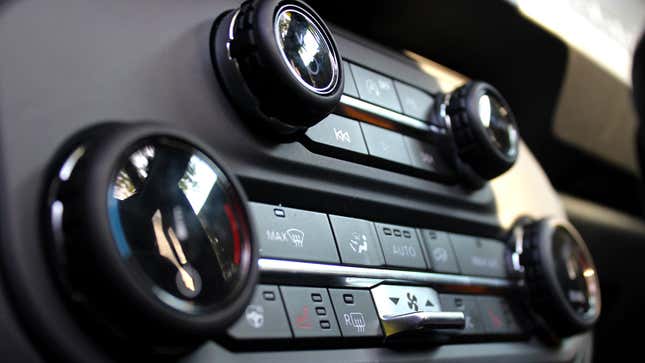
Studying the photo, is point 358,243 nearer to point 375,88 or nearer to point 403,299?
point 403,299

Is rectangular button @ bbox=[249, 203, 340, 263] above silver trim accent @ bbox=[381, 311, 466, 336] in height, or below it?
above

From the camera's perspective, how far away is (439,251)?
653 millimetres

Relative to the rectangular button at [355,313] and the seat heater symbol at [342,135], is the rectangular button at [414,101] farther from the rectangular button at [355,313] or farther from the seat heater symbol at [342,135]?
the rectangular button at [355,313]

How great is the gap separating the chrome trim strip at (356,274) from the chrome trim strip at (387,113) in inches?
6.0

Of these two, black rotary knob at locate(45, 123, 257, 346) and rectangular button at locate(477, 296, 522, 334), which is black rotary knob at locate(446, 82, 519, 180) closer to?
rectangular button at locate(477, 296, 522, 334)

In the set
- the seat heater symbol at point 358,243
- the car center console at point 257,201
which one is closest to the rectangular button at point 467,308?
the car center console at point 257,201

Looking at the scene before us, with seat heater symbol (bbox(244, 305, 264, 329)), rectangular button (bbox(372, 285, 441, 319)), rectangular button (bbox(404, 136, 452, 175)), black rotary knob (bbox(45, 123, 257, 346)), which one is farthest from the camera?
rectangular button (bbox(404, 136, 452, 175))

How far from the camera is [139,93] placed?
1.49 feet

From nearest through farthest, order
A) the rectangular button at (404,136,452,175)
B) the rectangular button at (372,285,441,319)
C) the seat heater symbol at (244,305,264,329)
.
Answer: the seat heater symbol at (244,305,264,329), the rectangular button at (372,285,441,319), the rectangular button at (404,136,452,175)

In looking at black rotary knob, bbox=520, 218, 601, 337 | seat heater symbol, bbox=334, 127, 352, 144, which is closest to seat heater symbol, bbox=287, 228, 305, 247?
seat heater symbol, bbox=334, 127, 352, 144

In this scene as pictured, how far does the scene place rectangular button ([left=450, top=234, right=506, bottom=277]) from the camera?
683 millimetres

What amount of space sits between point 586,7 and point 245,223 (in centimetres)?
88

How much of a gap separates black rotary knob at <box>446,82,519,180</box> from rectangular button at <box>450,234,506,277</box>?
7 centimetres

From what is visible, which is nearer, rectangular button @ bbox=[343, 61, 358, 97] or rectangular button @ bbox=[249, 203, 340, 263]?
rectangular button @ bbox=[249, 203, 340, 263]
